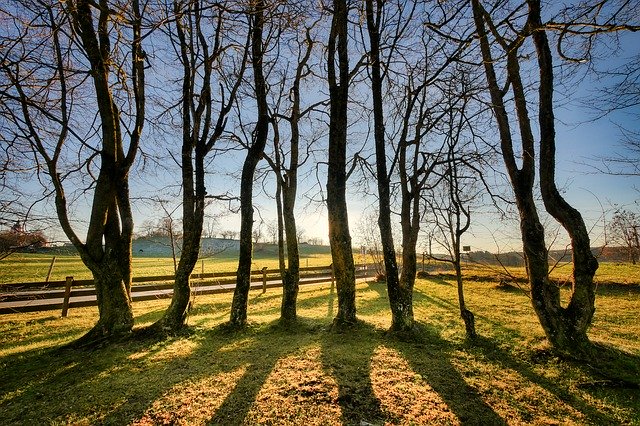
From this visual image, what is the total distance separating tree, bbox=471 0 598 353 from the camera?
5055 mm

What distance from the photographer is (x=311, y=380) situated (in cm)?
427

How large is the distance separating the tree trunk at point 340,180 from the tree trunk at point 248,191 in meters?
1.89

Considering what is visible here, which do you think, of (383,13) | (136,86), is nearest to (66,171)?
(136,86)

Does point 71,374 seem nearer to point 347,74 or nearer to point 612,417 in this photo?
point 612,417

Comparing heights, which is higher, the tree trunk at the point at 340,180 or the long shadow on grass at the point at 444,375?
the tree trunk at the point at 340,180

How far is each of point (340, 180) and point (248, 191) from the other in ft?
8.19

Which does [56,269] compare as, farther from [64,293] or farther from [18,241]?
[18,241]

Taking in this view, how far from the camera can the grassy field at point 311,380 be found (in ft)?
11.4

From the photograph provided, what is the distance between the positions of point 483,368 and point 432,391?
4.70 feet

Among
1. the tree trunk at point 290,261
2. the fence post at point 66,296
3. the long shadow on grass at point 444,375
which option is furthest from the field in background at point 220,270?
the tree trunk at point 290,261

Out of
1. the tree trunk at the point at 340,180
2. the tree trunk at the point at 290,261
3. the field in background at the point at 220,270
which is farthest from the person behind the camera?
the field in background at the point at 220,270

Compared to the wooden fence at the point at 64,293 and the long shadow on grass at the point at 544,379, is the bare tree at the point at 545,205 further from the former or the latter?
the wooden fence at the point at 64,293

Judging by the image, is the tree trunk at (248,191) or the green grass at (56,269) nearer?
the tree trunk at (248,191)

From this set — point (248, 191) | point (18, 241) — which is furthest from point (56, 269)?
point (248, 191)
